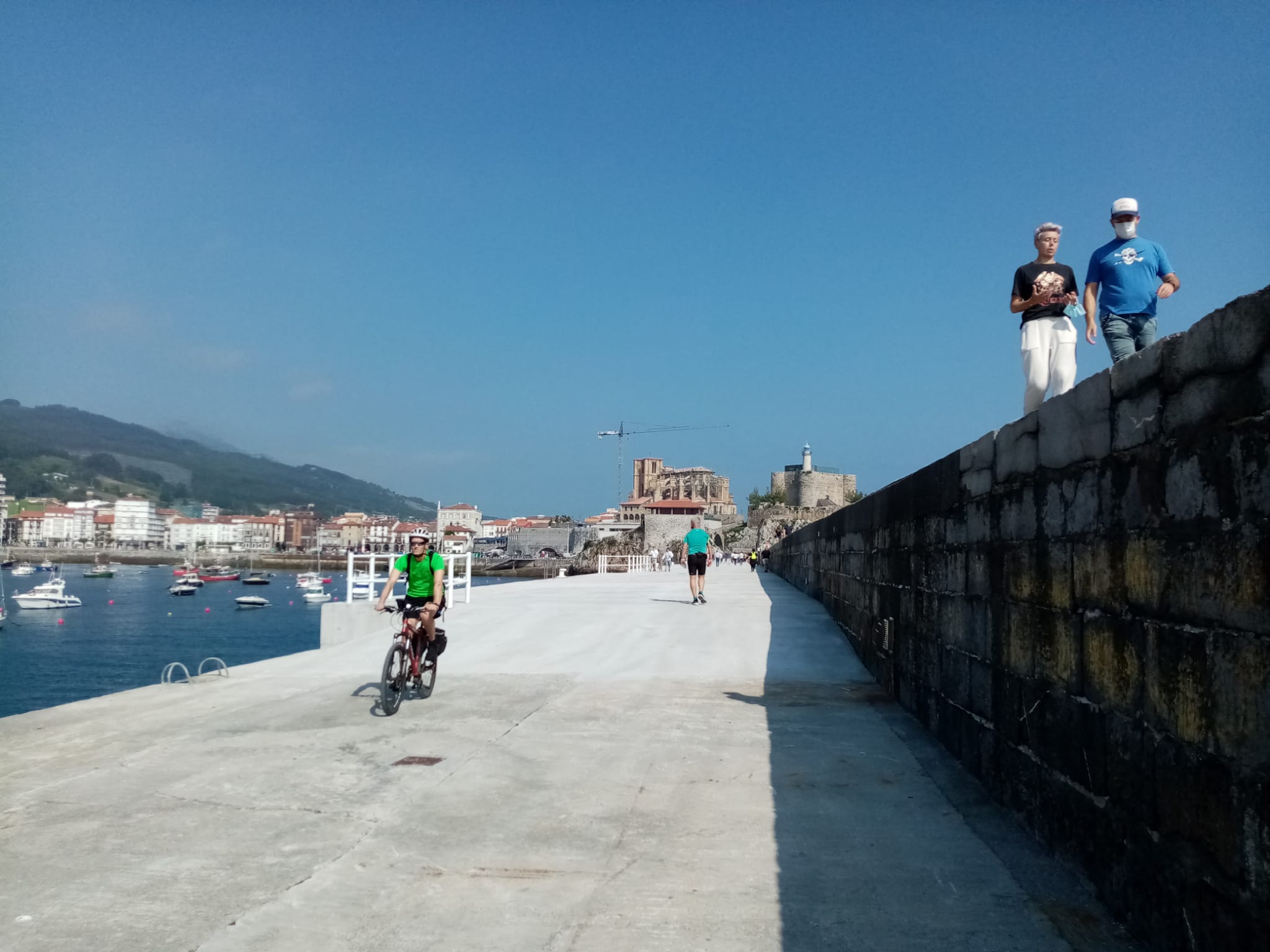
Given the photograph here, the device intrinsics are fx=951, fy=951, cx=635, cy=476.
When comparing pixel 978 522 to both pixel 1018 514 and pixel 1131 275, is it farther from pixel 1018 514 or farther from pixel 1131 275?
pixel 1131 275

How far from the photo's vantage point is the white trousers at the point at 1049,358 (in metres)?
5.39

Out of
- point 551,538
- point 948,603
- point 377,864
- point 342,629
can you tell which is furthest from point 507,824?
point 551,538

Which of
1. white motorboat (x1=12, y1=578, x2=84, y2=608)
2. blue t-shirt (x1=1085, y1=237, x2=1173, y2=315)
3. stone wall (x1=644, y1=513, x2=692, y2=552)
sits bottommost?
white motorboat (x1=12, y1=578, x2=84, y2=608)

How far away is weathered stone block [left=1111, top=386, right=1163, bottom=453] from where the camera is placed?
3.20 meters

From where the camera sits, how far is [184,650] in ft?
160

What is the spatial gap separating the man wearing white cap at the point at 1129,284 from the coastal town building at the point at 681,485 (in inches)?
5804

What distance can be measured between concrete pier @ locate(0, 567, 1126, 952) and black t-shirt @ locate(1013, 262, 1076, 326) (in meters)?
2.69

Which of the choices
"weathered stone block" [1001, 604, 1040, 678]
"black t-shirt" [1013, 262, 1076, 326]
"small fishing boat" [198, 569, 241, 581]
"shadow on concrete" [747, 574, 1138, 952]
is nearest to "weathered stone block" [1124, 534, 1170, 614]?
"weathered stone block" [1001, 604, 1040, 678]

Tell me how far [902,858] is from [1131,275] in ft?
10.6

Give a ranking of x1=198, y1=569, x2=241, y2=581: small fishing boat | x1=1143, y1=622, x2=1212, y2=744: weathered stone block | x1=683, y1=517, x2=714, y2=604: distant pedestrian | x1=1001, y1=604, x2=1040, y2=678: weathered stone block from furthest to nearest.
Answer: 1. x1=198, y1=569, x2=241, y2=581: small fishing boat
2. x1=683, y1=517, x2=714, y2=604: distant pedestrian
3. x1=1001, y1=604, x2=1040, y2=678: weathered stone block
4. x1=1143, y1=622, x2=1212, y2=744: weathered stone block

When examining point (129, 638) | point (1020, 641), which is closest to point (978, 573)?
point (1020, 641)

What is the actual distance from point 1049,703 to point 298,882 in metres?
3.17

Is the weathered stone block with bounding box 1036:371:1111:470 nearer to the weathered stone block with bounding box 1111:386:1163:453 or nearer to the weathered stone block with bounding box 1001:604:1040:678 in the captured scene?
the weathered stone block with bounding box 1111:386:1163:453

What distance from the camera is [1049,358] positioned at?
5461 mm
